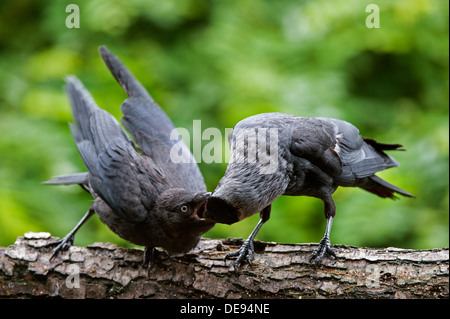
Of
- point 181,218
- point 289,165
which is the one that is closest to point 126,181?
point 181,218

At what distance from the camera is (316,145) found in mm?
4086

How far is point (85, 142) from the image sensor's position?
15.0 ft

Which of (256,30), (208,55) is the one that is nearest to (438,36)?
(256,30)

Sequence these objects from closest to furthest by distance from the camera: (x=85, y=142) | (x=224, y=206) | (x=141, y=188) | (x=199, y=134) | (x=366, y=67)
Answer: (x=224, y=206)
(x=141, y=188)
(x=85, y=142)
(x=199, y=134)
(x=366, y=67)

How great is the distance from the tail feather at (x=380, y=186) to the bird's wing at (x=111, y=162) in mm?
1834

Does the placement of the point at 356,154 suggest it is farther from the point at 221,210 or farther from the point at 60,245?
the point at 60,245

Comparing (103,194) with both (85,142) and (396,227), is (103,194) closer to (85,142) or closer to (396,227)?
(85,142)

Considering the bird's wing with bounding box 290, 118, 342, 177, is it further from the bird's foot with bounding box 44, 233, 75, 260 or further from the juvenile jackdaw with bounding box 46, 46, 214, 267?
the bird's foot with bounding box 44, 233, 75, 260

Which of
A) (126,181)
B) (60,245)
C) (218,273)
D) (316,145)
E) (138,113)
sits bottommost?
(218,273)

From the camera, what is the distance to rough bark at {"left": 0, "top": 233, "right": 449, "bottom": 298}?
12.1 ft

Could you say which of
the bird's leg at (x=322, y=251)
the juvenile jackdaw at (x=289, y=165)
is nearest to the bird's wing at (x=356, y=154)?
the juvenile jackdaw at (x=289, y=165)

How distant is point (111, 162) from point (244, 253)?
1.28 meters

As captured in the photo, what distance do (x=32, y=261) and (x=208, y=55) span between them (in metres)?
3.72

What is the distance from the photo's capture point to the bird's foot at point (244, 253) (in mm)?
4004
